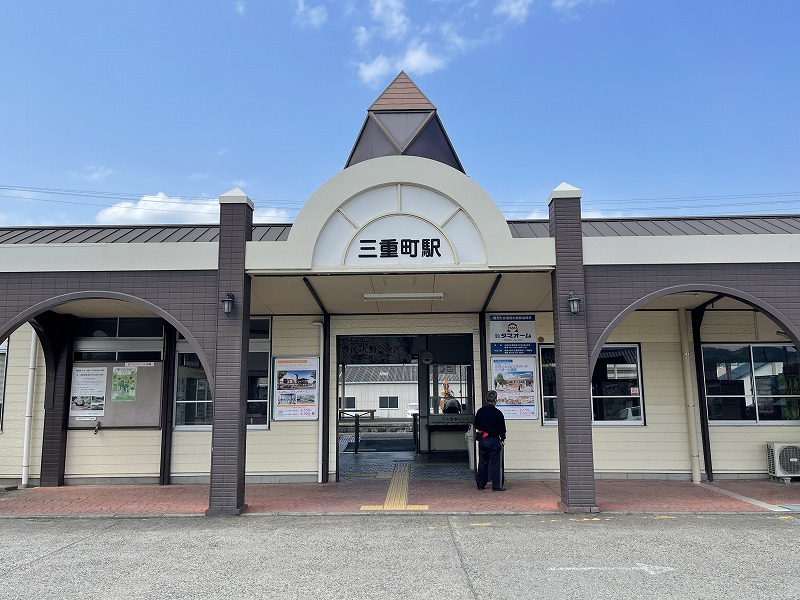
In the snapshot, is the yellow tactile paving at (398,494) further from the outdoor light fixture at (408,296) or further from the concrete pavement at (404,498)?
the outdoor light fixture at (408,296)

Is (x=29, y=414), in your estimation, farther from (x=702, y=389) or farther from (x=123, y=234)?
(x=702, y=389)

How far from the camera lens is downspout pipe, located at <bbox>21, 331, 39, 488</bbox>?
33.6ft

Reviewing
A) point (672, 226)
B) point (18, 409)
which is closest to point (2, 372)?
point (18, 409)

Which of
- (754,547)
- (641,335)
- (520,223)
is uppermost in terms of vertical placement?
(520,223)

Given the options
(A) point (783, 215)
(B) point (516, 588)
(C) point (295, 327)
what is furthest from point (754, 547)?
(C) point (295, 327)

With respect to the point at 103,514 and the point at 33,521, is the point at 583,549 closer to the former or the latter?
the point at 103,514

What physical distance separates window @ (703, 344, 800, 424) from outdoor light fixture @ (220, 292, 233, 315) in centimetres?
807

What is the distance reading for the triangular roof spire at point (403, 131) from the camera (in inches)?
500

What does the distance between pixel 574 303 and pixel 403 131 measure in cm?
664

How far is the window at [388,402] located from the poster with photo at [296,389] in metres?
24.8

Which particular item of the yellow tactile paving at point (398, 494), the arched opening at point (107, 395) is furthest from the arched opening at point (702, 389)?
the arched opening at point (107, 395)

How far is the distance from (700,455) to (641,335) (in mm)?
2243

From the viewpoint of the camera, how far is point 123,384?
35.1ft

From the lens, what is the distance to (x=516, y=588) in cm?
490
